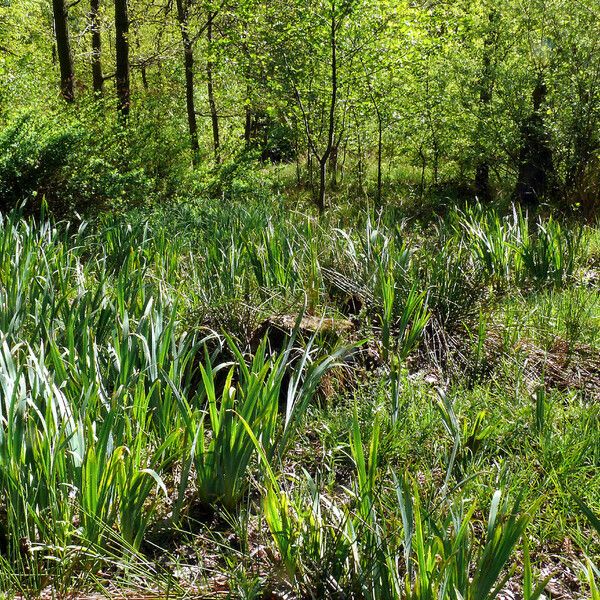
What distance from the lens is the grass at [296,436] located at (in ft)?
5.59

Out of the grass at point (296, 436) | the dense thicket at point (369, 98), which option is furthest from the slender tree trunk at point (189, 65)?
the grass at point (296, 436)

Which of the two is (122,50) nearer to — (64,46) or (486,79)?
(64,46)

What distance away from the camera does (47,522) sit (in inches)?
70.6

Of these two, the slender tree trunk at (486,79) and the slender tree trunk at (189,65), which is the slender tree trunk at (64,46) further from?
the slender tree trunk at (486,79)

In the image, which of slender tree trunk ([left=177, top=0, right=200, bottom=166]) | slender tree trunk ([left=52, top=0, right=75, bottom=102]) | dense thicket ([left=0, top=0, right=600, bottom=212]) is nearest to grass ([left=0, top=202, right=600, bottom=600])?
dense thicket ([left=0, top=0, right=600, bottom=212])

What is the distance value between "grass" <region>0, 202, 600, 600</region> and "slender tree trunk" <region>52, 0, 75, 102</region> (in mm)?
6976

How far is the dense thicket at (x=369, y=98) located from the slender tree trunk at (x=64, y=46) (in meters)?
0.02

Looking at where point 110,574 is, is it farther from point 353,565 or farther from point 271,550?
point 353,565

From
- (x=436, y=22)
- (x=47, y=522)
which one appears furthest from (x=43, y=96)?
(x=47, y=522)

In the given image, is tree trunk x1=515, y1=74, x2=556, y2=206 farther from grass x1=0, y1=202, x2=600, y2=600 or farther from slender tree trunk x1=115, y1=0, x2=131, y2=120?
slender tree trunk x1=115, y1=0, x2=131, y2=120

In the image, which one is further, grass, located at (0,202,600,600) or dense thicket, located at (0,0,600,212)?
dense thicket, located at (0,0,600,212)

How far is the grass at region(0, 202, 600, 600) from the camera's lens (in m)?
1.71

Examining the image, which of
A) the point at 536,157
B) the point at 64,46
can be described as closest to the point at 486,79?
the point at 536,157

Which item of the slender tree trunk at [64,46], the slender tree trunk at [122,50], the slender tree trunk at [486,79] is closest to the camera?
the slender tree trunk at [486,79]
